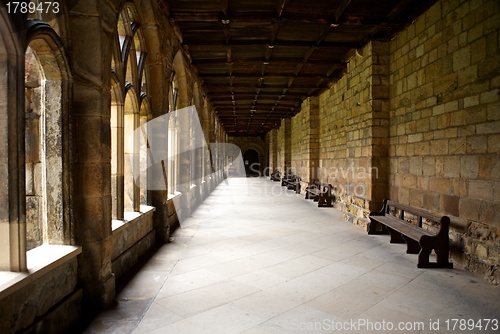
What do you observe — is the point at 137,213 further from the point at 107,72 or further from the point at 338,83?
the point at 338,83

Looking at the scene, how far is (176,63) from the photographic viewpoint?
580 centimetres

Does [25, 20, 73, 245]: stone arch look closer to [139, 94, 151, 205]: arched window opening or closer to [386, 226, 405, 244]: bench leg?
[139, 94, 151, 205]: arched window opening

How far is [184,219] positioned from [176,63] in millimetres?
2922

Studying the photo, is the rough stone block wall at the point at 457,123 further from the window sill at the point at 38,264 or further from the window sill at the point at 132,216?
the window sill at the point at 38,264

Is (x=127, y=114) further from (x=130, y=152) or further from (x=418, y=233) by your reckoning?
(x=418, y=233)

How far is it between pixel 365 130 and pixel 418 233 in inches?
90.1

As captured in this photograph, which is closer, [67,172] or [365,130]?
[67,172]

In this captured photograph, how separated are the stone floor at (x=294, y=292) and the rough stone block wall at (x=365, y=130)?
3.80 feet

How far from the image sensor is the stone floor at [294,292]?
2094mm

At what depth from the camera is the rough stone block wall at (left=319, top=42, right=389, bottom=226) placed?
519 centimetres

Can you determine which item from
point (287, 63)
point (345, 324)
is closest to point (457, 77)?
point (345, 324)

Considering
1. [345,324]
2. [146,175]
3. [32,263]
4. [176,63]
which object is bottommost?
[345,324]

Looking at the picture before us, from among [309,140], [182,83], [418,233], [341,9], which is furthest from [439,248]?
[309,140]

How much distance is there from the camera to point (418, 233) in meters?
3.65
